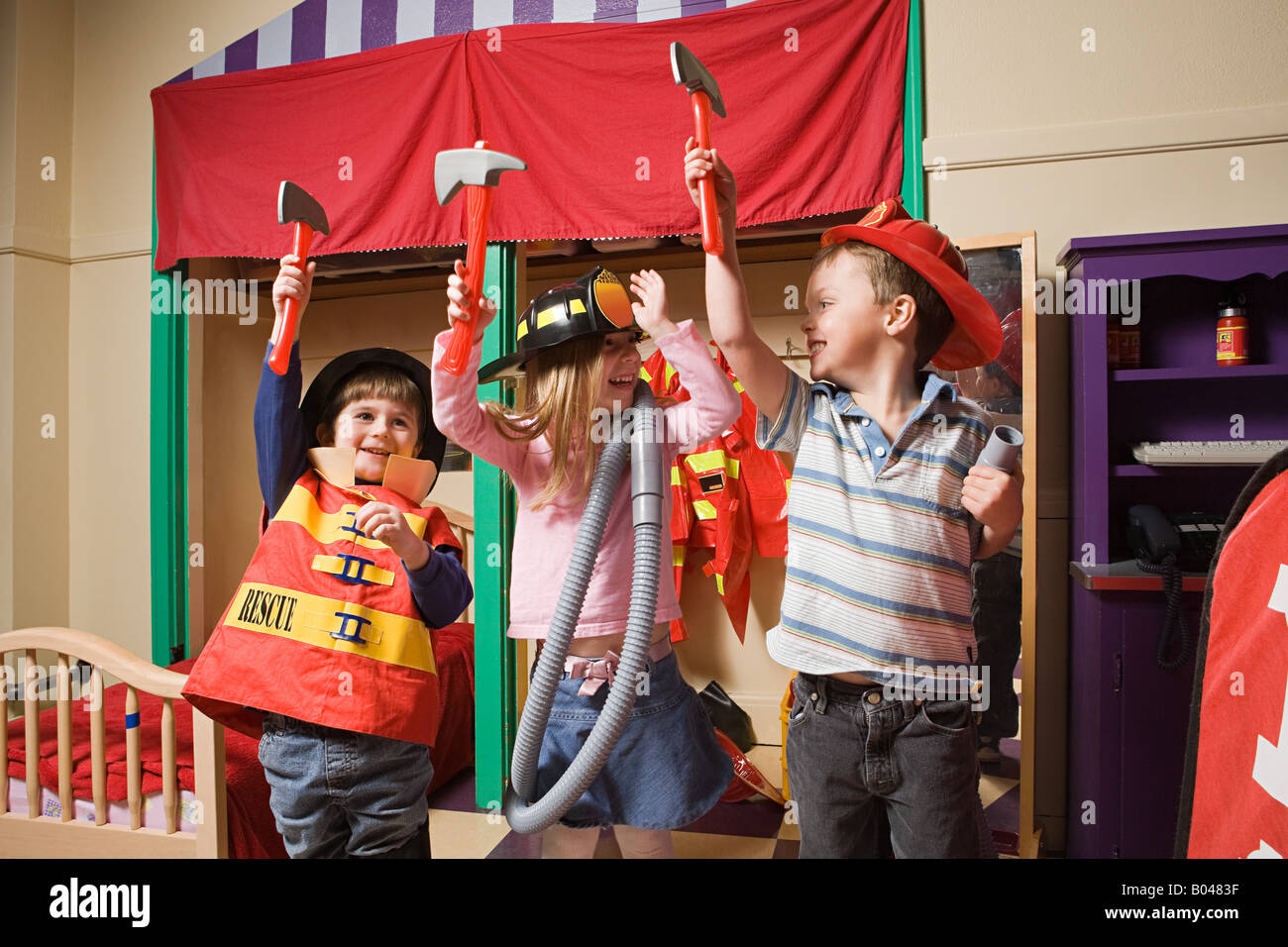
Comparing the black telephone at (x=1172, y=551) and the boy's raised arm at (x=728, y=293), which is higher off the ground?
the boy's raised arm at (x=728, y=293)

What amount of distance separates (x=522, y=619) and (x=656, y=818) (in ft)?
1.28

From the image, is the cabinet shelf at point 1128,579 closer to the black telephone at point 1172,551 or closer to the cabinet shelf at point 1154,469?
the black telephone at point 1172,551

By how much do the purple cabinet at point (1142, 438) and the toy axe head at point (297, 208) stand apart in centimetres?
178

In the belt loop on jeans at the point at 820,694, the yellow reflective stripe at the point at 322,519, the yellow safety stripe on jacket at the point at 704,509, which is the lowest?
the belt loop on jeans at the point at 820,694

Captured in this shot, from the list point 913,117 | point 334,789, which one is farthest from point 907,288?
point 913,117

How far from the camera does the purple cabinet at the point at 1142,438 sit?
190 cm

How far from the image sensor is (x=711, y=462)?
286 cm

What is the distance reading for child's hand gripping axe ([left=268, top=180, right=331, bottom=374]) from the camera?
1.09 m

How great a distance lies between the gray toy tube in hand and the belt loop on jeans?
0.82 ft

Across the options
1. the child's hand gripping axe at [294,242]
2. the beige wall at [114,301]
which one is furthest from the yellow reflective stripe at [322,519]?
the beige wall at [114,301]

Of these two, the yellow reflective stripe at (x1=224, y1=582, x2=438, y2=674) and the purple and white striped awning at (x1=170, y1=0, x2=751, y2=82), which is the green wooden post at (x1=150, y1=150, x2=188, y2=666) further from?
the yellow reflective stripe at (x1=224, y1=582, x2=438, y2=674)

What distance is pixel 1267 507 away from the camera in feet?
1.93

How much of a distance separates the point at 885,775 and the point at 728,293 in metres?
0.68
